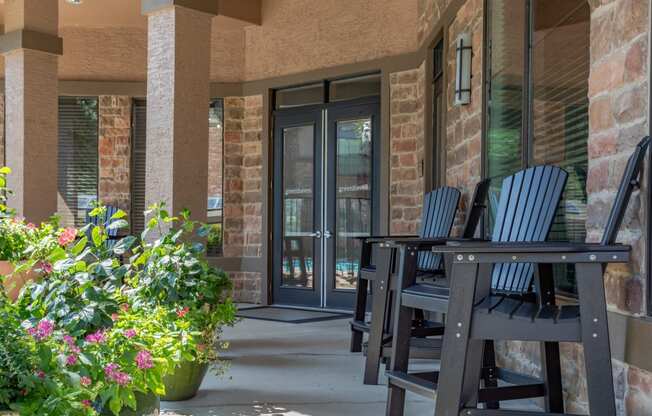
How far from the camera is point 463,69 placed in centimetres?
516

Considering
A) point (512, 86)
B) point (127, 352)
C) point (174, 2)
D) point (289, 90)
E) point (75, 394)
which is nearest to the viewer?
point (75, 394)

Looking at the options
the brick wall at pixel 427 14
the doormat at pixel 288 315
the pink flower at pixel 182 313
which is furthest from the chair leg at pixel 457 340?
the doormat at pixel 288 315

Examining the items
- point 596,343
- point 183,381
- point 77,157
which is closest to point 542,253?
point 596,343

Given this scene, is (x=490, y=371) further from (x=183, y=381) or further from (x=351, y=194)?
(x=351, y=194)

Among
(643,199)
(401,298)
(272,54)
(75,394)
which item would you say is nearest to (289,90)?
(272,54)

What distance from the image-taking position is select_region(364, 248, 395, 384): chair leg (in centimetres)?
418

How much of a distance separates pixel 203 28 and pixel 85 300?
2805mm

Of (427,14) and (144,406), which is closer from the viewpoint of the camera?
(144,406)

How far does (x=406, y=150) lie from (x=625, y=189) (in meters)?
5.10

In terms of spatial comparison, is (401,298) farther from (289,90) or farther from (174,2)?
(289,90)

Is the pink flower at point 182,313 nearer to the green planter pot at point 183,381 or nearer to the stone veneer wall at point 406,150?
the green planter pot at point 183,381

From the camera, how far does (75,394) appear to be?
1.87 m

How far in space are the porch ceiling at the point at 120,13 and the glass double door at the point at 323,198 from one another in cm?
118

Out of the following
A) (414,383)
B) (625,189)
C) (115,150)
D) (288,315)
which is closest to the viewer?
(625,189)
